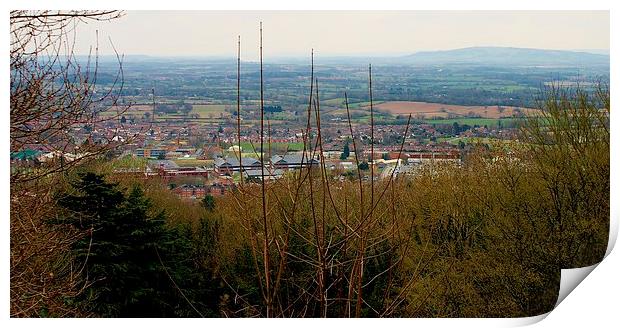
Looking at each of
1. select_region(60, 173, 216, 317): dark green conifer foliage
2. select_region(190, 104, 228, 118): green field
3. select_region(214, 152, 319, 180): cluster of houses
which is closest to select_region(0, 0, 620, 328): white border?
select_region(214, 152, 319, 180): cluster of houses

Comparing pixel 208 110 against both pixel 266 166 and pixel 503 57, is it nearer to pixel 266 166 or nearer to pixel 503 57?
pixel 266 166

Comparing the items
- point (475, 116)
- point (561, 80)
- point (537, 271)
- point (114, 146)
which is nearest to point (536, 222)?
point (537, 271)

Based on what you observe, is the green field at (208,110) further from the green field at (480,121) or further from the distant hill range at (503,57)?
the green field at (480,121)

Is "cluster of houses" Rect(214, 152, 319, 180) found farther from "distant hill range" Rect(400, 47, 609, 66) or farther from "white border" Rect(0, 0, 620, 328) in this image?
"distant hill range" Rect(400, 47, 609, 66)

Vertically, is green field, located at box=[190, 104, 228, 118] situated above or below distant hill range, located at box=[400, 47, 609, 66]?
below

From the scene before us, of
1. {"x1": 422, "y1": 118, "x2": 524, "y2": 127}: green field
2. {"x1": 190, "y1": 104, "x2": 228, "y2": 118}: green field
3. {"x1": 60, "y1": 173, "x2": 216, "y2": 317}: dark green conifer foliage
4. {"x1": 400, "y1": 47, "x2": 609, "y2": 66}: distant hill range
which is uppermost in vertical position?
{"x1": 400, "y1": 47, "x2": 609, "y2": 66}: distant hill range

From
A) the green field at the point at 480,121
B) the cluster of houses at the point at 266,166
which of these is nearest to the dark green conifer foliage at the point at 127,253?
the green field at the point at 480,121
